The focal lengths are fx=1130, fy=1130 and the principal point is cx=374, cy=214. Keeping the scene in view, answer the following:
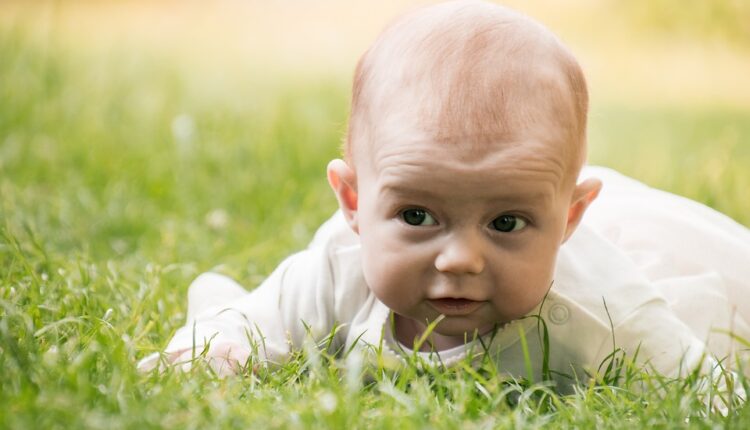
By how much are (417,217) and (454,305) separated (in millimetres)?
260

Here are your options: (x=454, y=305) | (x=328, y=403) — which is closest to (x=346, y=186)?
(x=454, y=305)

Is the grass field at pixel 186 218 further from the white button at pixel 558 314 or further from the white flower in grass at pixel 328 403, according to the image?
the white button at pixel 558 314

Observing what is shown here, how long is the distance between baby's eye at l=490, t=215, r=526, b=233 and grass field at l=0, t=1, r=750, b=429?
0.35 m

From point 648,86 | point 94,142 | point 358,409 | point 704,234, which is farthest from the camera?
point 648,86

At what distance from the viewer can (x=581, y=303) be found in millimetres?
3162

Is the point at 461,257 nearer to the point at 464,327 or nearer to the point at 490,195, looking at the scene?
Answer: the point at 490,195

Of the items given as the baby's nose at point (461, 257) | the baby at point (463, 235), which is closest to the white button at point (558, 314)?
the baby at point (463, 235)

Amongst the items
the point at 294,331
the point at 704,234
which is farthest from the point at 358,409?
the point at 704,234

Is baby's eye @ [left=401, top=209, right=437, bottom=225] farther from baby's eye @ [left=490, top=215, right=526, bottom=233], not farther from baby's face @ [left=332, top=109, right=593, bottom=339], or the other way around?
baby's eye @ [left=490, top=215, right=526, bottom=233]

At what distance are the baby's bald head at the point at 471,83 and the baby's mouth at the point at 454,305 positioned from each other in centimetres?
43

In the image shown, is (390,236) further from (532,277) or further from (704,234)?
(704,234)

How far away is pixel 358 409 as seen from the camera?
2.43m

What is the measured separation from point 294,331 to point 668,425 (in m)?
1.22

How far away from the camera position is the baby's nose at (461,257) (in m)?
2.75
